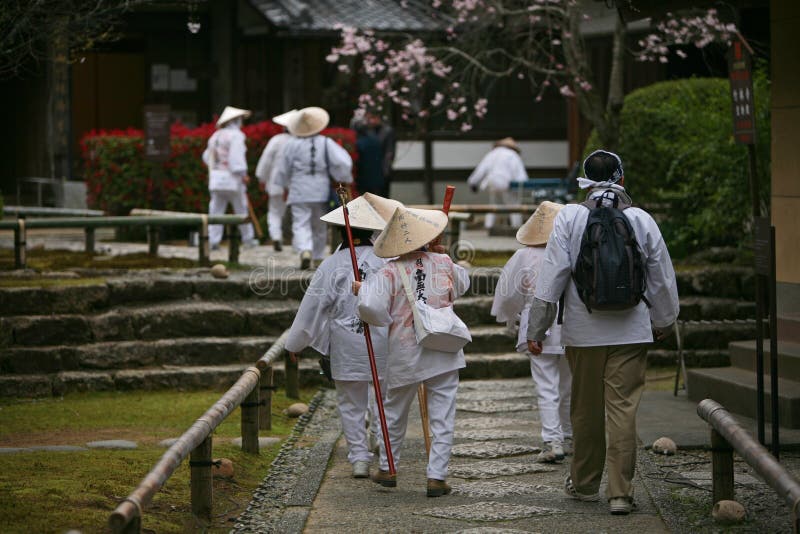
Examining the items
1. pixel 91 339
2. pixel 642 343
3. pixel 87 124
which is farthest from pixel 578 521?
pixel 87 124

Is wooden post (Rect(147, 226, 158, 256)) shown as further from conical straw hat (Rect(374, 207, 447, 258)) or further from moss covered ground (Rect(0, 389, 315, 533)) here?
conical straw hat (Rect(374, 207, 447, 258))

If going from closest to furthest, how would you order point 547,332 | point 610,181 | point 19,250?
point 610,181 < point 547,332 < point 19,250

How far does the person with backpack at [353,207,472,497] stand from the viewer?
269 inches

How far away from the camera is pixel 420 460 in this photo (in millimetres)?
8016

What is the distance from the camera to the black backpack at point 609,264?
20.3 ft

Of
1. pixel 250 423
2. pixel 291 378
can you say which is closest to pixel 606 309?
pixel 250 423

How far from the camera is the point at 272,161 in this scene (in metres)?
15.1

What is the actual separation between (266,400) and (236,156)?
23.4 ft

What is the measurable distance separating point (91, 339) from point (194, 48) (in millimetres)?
11600

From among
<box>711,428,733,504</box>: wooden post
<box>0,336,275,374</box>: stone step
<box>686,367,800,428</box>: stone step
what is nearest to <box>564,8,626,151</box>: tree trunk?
<box>686,367,800,428</box>: stone step

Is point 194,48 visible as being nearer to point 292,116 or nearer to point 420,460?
point 292,116

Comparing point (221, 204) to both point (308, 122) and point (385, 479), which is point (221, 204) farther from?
point (385, 479)

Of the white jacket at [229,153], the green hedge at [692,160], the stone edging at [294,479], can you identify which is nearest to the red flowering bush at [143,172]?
the white jacket at [229,153]

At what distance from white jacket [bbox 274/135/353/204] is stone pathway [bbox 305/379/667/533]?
544cm
